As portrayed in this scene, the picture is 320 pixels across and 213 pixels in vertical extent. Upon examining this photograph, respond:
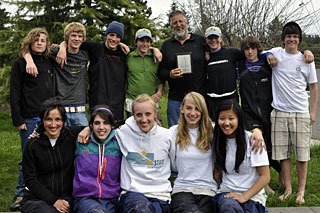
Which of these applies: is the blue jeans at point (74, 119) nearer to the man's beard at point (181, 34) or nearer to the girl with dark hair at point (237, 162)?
the man's beard at point (181, 34)

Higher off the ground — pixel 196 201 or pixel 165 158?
pixel 165 158

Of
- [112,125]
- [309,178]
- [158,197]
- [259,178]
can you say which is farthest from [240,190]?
[309,178]

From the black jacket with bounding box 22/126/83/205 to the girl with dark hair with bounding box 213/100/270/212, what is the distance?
4.60 feet

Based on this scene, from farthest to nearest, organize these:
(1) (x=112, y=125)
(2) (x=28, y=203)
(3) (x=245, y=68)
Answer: (3) (x=245, y=68) < (1) (x=112, y=125) < (2) (x=28, y=203)

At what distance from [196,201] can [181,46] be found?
7.16 ft

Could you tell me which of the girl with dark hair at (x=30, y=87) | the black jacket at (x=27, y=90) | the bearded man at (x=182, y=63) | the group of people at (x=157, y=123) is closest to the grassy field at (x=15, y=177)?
the group of people at (x=157, y=123)

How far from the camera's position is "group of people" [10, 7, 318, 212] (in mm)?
4020

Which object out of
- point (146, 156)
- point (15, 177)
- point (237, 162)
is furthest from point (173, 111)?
point (15, 177)

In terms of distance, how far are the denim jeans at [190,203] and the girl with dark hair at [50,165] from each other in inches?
38.5

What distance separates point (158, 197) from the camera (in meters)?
4.02

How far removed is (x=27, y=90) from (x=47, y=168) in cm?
119

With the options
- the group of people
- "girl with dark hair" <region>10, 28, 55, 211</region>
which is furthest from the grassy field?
"girl with dark hair" <region>10, 28, 55, 211</region>

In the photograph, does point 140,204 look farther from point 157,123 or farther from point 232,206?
point 157,123

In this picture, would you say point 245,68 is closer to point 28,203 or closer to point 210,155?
point 210,155
